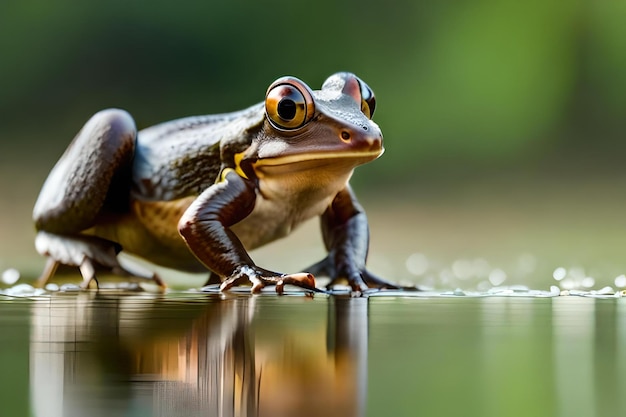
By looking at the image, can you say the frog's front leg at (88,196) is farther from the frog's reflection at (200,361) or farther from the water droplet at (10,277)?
the frog's reflection at (200,361)

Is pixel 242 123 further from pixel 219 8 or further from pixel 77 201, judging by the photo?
pixel 219 8

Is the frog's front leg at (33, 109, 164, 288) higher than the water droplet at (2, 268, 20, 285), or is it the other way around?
the frog's front leg at (33, 109, 164, 288)

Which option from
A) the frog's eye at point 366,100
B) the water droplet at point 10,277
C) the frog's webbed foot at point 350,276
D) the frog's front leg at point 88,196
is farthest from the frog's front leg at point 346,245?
the water droplet at point 10,277

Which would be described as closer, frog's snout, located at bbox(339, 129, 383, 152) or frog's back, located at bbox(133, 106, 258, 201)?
frog's snout, located at bbox(339, 129, 383, 152)

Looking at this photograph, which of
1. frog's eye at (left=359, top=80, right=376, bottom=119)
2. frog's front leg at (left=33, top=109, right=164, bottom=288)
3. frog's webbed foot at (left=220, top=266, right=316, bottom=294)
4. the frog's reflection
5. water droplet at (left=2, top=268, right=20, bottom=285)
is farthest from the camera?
Result: water droplet at (left=2, top=268, right=20, bottom=285)

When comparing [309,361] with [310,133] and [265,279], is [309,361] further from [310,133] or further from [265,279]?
[310,133]

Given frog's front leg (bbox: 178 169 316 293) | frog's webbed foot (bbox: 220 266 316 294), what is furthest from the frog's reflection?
frog's front leg (bbox: 178 169 316 293)

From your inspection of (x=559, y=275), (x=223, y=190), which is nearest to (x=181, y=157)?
(x=223, y=190)

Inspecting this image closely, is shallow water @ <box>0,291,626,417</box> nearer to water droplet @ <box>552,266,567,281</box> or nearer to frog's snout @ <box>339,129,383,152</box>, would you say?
frog's snout @ <box>339,129,383,152</box>
